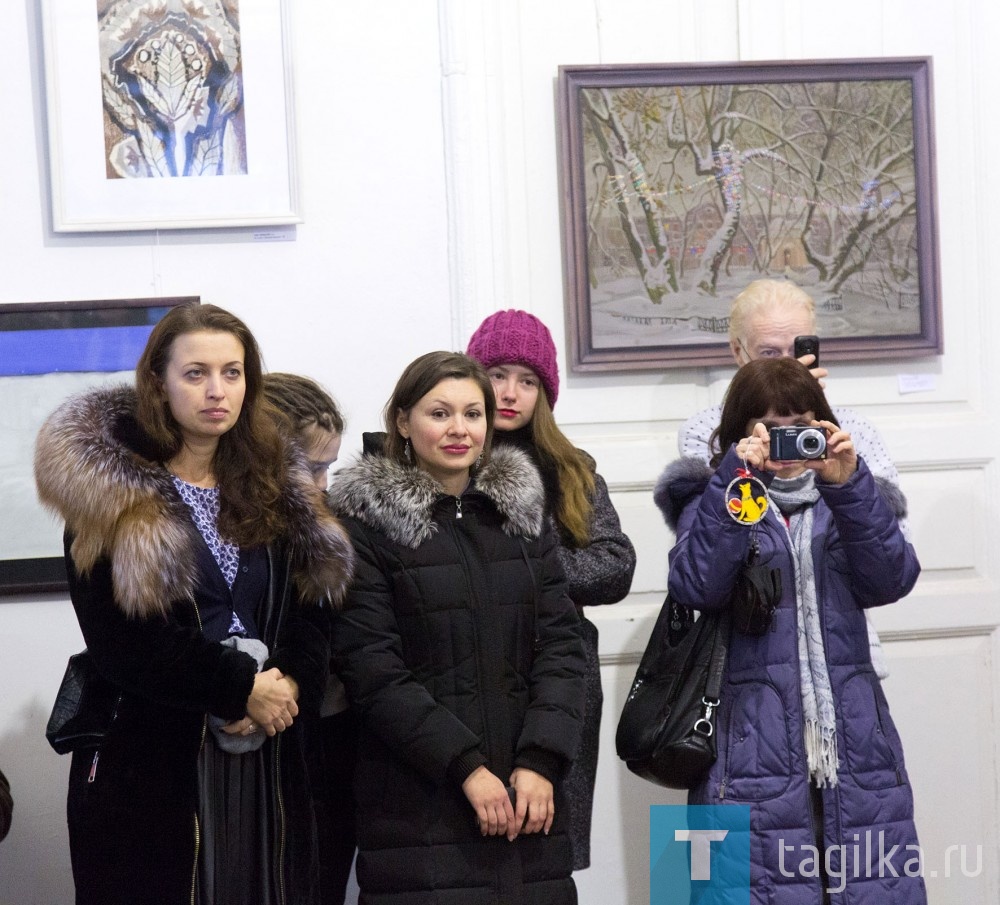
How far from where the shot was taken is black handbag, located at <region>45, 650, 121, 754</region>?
2082 mm

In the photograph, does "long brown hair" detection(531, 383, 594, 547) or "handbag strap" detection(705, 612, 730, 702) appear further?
"long brown hair" detection(531, 383, 594, 547)

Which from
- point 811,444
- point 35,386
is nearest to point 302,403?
point 35,386

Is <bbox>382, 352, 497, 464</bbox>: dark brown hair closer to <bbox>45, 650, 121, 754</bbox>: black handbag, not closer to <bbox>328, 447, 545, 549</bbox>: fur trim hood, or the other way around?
<bbox>328, 447, 545, 549</bbox>: fur trim hood

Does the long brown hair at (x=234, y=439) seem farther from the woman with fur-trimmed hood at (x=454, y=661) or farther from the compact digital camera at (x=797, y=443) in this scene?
the compact digital camera at (x=797, y=443)

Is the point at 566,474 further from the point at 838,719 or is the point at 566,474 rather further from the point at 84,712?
the point at 84,712

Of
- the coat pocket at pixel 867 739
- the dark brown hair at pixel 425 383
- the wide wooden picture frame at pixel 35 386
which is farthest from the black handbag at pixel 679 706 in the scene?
the wide wooden picture frame at pixel 35 386

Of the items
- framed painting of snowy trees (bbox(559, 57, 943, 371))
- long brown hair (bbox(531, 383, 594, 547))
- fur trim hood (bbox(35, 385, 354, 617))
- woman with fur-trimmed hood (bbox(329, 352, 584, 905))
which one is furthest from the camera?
framed painting of snowy trees (bbox(559, 57, 943, 371))

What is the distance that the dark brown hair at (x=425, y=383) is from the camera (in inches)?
91.6

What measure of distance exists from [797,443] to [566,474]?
0.55m

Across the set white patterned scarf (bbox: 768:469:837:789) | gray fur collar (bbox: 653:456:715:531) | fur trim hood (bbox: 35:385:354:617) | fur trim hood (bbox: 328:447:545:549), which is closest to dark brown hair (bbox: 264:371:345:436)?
fur trim hood (bbox: 328:447:545:549)

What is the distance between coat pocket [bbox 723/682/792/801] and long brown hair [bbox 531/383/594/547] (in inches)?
19.6

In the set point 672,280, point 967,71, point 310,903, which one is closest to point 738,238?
point 672,280

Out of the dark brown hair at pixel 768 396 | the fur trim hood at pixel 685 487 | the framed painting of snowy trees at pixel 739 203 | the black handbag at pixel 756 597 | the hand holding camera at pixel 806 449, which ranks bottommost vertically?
the black handbag at pixel 756 597

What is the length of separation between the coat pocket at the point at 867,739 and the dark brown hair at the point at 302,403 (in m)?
1.19
